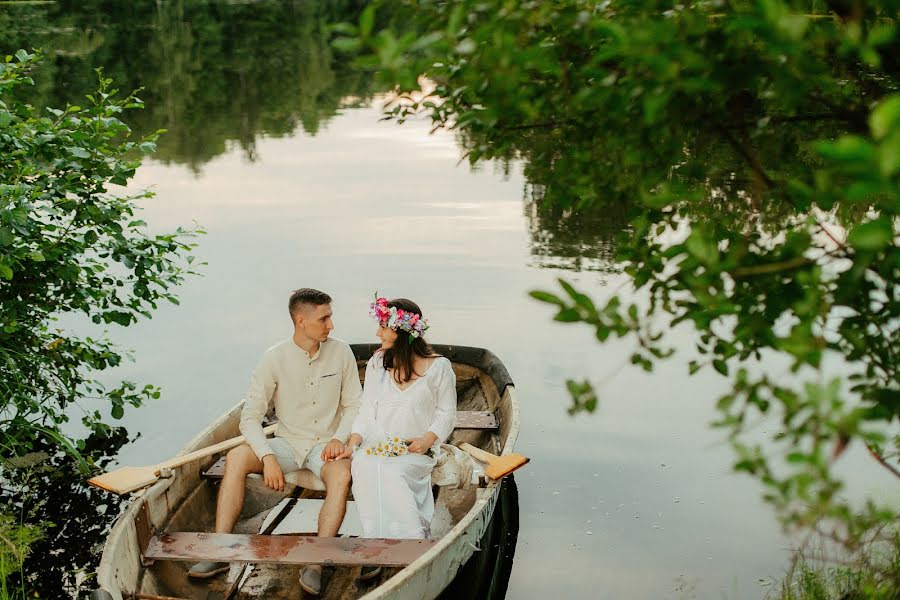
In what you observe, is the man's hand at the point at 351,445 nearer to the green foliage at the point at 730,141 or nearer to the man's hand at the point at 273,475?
the man's hand at the point at 273,475

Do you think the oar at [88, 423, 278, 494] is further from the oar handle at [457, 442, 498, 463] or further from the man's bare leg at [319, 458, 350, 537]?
the oar handle at [457, 442, 498, 463]

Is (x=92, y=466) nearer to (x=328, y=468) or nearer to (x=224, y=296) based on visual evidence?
(x=328, y=468)

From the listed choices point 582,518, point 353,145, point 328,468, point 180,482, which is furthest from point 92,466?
point 353,145

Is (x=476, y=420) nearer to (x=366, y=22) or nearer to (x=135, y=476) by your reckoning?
(x=135, y=476)

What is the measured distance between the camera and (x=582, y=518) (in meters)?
6.21

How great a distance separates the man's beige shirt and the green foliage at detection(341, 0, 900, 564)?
212cm

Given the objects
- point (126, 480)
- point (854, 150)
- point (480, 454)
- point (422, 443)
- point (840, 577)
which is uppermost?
point (854, 150)

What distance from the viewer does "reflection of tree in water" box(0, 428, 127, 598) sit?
5.23m

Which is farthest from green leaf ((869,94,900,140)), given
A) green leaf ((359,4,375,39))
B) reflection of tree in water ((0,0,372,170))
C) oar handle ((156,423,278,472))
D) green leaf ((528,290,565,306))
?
reflection of tree in water ((0,0,372,170))

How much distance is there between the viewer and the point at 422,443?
4.85 m

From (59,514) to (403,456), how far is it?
8.40 feet

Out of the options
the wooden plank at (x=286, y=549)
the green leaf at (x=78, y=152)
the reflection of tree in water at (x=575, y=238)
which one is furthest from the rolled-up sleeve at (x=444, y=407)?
the reflection of tree in water at (x=575, y=238)

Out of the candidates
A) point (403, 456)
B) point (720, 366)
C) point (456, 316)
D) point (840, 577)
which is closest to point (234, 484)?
point (403, 456)

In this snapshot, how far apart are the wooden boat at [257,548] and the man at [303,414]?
0.51 ft
